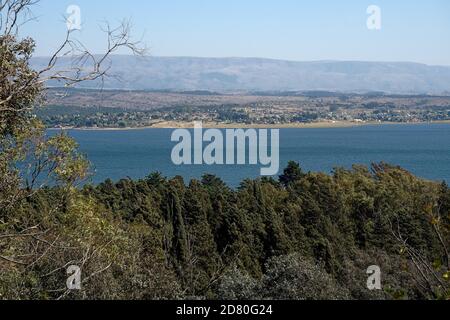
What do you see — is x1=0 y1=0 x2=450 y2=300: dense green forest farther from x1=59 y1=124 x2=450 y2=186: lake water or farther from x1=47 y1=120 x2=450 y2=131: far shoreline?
x1=47 y1=120 x2=450 y2=131: far shoreline

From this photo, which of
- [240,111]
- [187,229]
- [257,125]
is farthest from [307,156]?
[240,111]

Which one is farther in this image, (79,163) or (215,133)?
(215,133)

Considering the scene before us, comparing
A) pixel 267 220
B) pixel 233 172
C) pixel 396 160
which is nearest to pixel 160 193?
pixel 267 220

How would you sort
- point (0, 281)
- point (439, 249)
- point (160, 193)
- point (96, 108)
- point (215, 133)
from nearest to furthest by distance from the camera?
1. point (0, 281)
2. point (439, 249)
3. point (160, 193)
4. point (215, 133)
5. point (96, 108)

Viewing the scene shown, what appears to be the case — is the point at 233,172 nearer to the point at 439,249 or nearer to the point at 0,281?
the point at 439,249

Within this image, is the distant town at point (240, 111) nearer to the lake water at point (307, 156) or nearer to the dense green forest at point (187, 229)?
the lake water at point (307, 156)

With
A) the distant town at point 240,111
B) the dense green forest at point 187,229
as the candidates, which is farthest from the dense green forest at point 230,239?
the distant town at point 240,111

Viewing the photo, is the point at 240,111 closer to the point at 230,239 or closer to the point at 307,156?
the point at 307,156
